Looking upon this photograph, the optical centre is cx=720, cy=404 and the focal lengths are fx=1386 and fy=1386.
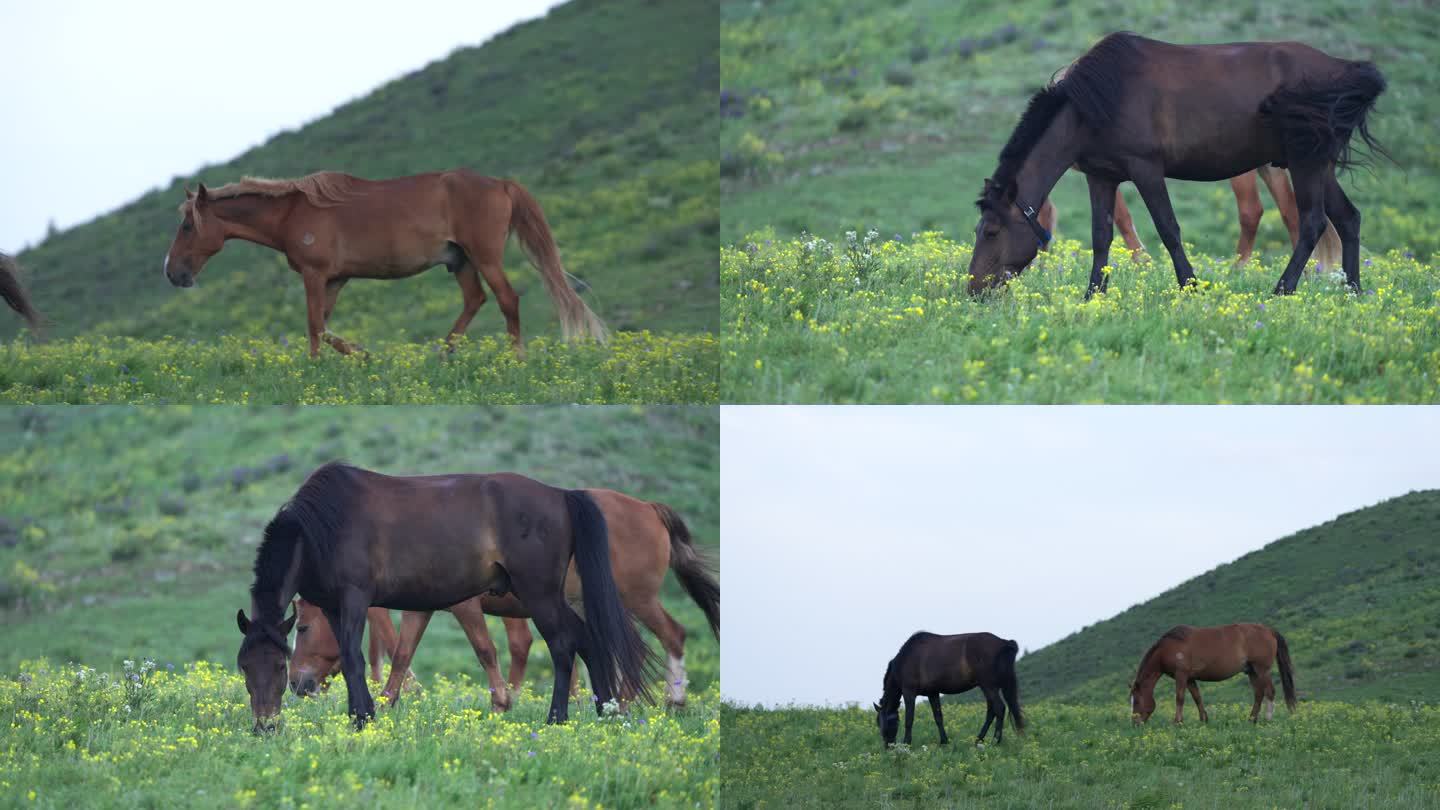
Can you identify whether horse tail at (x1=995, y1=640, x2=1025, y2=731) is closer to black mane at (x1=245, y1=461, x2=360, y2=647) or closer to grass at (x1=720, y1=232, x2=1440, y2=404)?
grass at (x1=720, y1=232, x2=1440, y2=404)

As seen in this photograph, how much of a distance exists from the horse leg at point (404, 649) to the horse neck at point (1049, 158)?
6663 mm

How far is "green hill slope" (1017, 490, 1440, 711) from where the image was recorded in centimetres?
1952

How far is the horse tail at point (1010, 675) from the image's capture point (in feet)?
46.8

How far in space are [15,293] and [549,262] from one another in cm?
577

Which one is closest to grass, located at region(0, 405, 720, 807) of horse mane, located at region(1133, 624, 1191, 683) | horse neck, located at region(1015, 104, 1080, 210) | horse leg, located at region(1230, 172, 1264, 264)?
horse neck, located at region(1015, 104, 1080, 210)

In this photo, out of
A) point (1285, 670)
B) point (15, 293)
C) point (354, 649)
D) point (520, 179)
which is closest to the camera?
point (354, 649)

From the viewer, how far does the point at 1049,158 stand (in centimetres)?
1278

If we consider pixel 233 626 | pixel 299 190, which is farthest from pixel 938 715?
pixel 233 626

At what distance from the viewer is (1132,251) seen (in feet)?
48.9

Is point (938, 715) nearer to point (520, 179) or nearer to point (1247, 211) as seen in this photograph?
point (1247, 211)

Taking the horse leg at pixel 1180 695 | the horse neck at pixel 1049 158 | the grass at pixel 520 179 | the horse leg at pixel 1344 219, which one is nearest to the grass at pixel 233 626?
the grass at pixel 520 179

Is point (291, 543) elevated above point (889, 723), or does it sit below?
above

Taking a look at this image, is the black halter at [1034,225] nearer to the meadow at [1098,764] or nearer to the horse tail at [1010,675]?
the horse tail at [1010,675]

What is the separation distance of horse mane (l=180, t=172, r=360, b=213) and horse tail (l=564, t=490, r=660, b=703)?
4.62m
